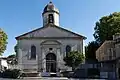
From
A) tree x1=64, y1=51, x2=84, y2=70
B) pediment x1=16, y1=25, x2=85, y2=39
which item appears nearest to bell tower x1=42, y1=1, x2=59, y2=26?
pediment x1=16, y1=25, x2=85, y2=39

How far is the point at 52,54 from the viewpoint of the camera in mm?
59531

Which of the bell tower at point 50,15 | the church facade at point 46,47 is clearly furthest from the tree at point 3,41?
the bell tower at point 50,15

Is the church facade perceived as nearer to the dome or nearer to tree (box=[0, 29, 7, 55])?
the dome

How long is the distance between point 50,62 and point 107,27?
555 inches

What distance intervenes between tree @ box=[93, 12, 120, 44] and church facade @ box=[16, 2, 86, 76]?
4831 millimetres

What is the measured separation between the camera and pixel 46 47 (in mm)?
59312

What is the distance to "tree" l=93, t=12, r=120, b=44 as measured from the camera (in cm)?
5744

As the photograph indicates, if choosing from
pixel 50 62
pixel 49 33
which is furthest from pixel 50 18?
pixel 50 62

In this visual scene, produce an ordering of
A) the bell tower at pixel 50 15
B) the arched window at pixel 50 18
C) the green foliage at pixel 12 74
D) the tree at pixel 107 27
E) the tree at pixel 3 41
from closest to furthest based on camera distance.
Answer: the green foliage at pixel 12 74 → the tree at pixel 3 41 → the tree at pixel 107 27 → the arched window at pixel 50 18 → the bell tower at pixel 50 15

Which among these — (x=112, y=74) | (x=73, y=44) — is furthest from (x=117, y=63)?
(x=73, y=44)

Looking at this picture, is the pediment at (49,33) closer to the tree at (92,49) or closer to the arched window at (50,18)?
the arched window at (50,18)

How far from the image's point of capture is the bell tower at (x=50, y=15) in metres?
61.9

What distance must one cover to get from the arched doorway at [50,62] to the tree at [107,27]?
11.7 metres

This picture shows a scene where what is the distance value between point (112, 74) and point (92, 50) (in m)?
26.8
